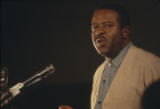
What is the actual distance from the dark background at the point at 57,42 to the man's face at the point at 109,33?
6.3 inches

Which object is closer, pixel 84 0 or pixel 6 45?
pixel 84 0

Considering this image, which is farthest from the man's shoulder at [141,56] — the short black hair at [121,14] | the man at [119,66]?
the short black hair at [121,14]

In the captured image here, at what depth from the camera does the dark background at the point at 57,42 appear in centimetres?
154

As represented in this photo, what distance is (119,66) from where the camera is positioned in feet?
4.41

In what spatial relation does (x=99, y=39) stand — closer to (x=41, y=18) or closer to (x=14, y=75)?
(x=41, y=18)

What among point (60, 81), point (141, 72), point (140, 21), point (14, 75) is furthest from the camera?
point (14, 75)

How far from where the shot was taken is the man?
1.21m

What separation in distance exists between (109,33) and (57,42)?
1.89 ft

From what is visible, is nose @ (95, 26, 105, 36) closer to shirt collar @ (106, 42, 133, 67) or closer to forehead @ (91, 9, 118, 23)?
forehead @ (91, 9, 118, 23)

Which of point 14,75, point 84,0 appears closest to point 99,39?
point 84,0

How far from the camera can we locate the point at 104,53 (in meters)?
1.40

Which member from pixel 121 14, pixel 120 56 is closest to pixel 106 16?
pixel 121 14

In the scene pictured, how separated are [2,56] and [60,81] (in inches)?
20.8

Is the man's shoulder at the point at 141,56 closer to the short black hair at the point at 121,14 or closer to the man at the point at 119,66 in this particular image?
the man at the point at 119,66
